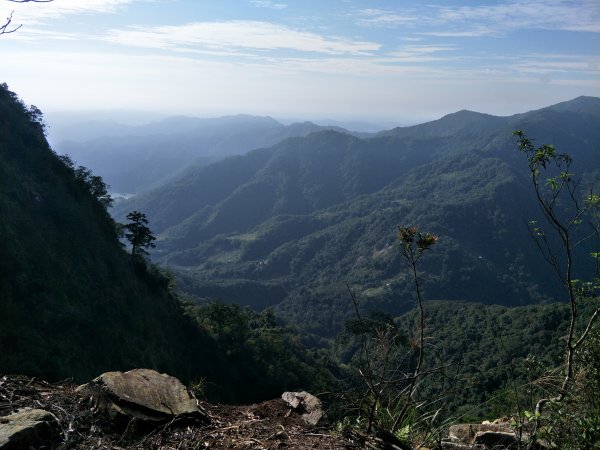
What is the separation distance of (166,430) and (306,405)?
1.38m

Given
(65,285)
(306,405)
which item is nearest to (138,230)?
(65,285)

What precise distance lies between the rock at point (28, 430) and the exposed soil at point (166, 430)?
0.27ft

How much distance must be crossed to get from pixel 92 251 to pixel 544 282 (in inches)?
5206

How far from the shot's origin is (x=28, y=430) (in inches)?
122

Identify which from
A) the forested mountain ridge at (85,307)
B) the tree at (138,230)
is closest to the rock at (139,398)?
the forested mountain ridge at (85,307)

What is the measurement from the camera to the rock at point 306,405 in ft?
13.4

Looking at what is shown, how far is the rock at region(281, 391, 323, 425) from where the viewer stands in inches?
160

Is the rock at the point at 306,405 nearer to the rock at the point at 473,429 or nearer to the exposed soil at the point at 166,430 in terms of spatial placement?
the exposed soil at the point at 166,430

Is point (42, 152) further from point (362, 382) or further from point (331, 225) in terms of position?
point (331, 225)

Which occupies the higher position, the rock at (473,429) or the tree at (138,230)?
the rock at (473,429)

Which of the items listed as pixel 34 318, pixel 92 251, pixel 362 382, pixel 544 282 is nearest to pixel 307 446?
pixel 362 382

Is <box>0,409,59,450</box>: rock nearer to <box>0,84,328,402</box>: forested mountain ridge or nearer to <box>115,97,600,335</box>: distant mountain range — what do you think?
<box>0,84,328,402</box>: forested mountain ridge

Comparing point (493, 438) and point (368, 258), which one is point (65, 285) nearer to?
point (493, 438)

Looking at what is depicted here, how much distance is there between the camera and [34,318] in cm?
2141
